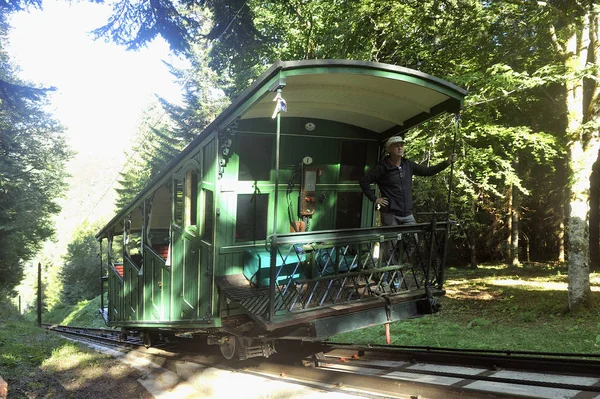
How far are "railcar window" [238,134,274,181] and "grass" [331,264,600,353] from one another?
15.6 feet

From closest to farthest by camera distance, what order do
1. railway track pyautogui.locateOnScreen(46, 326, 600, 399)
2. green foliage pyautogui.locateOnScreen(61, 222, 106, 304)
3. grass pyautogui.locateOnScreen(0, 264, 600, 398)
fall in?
1. railway track pyautogui.locateOnScreen(46, 326, 600, 399)
2. grass pyautogui.locateOnScreen(0, 264, 600, 398)
3. green foliage pyautogui.locateOnScreen(61, 222, 106, 304)

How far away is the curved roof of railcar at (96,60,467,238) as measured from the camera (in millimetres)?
A: 4250

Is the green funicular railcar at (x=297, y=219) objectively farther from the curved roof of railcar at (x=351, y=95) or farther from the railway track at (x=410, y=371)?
the railway track at (x=410, y=371)

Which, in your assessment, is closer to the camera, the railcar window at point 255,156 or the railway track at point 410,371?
the railway track at point 410,371

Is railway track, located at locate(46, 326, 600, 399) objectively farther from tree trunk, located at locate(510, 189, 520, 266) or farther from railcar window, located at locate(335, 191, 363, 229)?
tree trunk, located at locate(510, 189, 520, 266)

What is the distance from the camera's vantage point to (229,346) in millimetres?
5961

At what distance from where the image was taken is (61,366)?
23.9ft

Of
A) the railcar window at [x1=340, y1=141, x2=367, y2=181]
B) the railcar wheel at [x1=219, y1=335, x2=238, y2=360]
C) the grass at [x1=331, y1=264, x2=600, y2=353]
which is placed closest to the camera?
the railcar wheel at [x1=219, y1=335, x2=238, y2=360]

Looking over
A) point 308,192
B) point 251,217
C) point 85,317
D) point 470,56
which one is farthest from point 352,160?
point 85,317

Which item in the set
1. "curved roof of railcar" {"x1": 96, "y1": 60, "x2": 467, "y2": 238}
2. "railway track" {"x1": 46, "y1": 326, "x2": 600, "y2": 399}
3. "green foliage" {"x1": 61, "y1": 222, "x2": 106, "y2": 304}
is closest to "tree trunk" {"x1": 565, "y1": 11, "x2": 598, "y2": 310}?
"railway track" {"x1": 46, "y1": 326, "x2": 600, "y2": 399}

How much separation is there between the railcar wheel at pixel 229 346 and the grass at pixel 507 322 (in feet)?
12.8

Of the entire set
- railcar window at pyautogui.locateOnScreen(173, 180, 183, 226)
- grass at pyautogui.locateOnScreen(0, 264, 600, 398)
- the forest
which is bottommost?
grass at pyautogui.locateOnScreen(0, 264, 600, 398)

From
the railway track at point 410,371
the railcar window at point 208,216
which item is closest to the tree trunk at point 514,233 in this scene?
the railway track at point 410,371

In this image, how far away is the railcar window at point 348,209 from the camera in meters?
6.48
